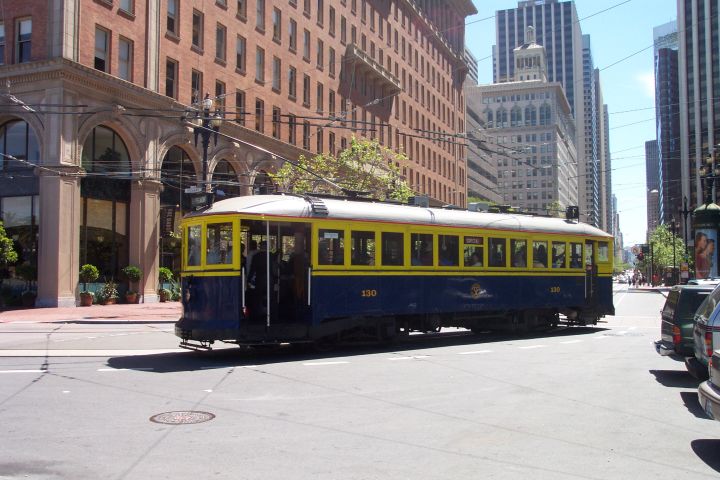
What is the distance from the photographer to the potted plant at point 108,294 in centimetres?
3065

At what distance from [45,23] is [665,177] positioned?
12149 cm

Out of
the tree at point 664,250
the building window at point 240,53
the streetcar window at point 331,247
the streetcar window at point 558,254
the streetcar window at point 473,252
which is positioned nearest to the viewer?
the streetcar window at point 331,247

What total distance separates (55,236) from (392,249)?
19.1 m

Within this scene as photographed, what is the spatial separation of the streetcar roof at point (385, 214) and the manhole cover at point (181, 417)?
17.4 feet

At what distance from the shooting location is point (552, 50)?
19338cm

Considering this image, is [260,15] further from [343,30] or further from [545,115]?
[545,115]

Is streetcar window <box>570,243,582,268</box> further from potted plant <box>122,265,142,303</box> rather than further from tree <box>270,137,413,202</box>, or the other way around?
potted plant <box>122,265,142,303</box>

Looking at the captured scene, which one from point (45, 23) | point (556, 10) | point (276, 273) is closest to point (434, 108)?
point (45, 23)

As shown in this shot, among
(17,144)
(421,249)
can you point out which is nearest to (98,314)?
(17,144)

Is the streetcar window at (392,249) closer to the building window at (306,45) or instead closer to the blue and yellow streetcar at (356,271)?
the blue and yellow streetcar at (356,271)

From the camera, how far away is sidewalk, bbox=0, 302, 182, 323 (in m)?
23.5

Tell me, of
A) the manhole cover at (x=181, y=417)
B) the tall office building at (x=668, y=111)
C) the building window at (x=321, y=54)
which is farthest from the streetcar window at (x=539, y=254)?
the tall office building at (x=668, y=111)

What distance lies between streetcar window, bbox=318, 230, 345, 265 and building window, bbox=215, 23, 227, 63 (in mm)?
27818

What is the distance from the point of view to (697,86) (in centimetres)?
11219
